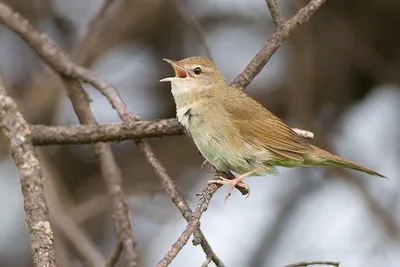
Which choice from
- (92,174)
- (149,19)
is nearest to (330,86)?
(149,19)

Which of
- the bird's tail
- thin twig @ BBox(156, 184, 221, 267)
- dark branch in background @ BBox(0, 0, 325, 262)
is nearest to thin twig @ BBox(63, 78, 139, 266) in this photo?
dark branch in background @ BBox(0, 0, 325, 262)

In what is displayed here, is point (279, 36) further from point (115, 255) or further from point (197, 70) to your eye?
point (115, 255)

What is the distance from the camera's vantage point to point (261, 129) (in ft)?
13.8

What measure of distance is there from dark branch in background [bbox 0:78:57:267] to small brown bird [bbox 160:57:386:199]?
846 mm

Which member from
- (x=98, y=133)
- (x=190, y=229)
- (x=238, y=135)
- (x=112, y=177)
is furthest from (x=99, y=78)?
(x=190, y=229)

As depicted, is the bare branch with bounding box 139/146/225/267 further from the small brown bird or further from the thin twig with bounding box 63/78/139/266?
the small brown bird

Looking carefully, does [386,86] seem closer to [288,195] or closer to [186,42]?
[288,195]

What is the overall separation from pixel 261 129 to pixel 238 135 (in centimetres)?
15

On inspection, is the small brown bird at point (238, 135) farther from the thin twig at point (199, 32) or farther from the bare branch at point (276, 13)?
the bare branch at point (276, 13)

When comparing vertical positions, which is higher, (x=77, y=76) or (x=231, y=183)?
(x=77, y=76)

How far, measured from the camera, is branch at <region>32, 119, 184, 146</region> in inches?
149

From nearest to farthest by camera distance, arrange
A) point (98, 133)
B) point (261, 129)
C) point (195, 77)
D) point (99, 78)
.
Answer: point (98, 133) → point (99, 78) → point (261, 129) → point (195, 77)

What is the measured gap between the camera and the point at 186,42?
6.56m

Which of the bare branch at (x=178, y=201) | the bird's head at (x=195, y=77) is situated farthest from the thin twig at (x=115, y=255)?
the bird's head at (x=195, y=77)
